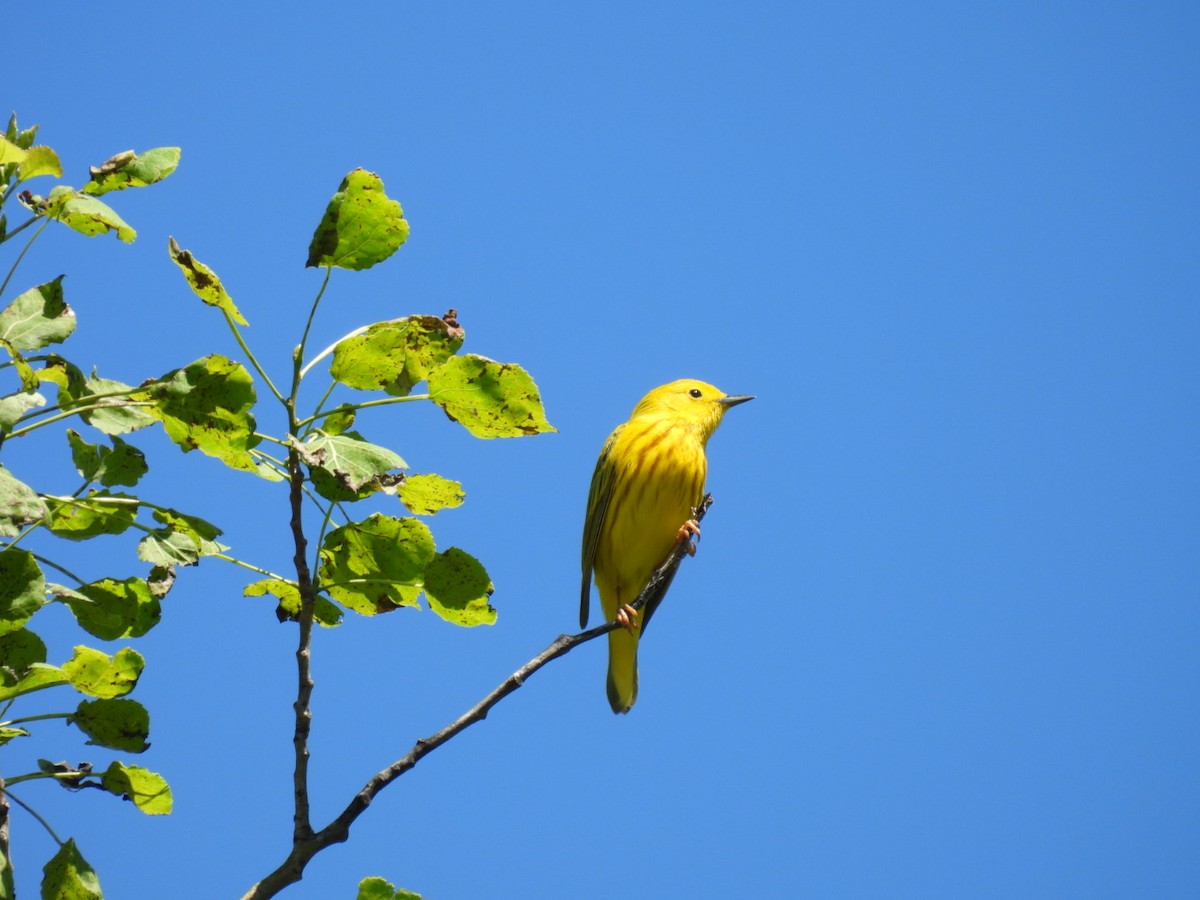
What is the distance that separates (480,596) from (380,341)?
58cm

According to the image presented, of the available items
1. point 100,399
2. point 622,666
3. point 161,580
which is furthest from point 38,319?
point 622,666

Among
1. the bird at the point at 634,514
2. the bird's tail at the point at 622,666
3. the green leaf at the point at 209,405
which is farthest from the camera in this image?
the bird's tail at the point at 622,666

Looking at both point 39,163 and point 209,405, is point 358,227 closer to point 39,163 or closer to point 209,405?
point 209,405

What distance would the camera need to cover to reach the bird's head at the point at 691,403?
6305 millimetres

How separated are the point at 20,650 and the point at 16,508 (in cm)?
40

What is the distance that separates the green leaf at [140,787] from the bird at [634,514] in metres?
3.53

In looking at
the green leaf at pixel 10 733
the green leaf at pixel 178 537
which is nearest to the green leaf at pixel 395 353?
the green leaf at pixel 178 537

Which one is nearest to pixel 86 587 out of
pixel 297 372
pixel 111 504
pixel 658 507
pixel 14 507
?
pixel 111 504

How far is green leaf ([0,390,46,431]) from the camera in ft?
6.29

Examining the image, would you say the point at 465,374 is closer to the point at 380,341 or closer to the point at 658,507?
the point at 380,341

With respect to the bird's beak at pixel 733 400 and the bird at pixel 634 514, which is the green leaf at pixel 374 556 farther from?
the bird's beak at pixel 733 400

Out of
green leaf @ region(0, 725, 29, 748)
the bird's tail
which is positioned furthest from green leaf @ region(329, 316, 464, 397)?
the bird's tail

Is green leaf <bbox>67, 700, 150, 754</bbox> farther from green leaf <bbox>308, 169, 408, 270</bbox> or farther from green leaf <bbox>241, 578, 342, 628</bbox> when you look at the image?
green leaf <bbox>308, 169, 408, 270</bbox>

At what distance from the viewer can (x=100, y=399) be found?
2.13 meters
